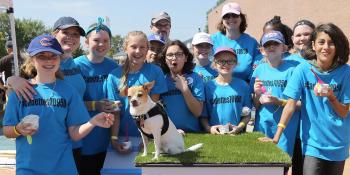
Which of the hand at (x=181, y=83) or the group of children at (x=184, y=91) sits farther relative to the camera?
the hand at (x=181, y=83)

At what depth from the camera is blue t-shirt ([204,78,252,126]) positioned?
4098 millimetres

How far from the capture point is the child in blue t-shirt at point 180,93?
4.09 metres

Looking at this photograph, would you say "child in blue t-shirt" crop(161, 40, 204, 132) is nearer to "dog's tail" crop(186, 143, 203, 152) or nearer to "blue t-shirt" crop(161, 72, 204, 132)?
"blue t-shirt" crop(161, 72, 204, 132)

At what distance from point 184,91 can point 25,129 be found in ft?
5.49

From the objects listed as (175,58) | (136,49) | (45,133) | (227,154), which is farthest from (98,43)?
(227,154)

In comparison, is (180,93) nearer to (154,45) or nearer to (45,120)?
(154,45)

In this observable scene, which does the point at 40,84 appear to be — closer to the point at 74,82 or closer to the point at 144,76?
the point at 74,82

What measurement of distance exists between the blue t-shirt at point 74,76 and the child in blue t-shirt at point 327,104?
188 cm

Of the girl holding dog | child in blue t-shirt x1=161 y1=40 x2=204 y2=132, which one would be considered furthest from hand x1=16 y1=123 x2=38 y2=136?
child in blue t-shirt x1=161 y1=40 x2=204 y2=132

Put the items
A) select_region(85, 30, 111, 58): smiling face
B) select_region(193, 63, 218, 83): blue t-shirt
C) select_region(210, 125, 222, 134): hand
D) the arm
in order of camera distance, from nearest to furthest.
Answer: the arm
select_region(210, 125, 222, 134): hand
select_region(85, 30, 111, 58): smiling face
select_region(193, 63, 218, 83): blue t-shirt

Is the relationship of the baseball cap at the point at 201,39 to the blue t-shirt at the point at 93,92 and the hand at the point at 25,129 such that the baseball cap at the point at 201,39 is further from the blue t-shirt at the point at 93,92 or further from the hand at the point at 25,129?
the hand at the point at 25,129

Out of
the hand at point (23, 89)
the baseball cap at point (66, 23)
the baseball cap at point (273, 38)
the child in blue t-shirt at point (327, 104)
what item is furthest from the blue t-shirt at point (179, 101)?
the hand at point (23, 89)

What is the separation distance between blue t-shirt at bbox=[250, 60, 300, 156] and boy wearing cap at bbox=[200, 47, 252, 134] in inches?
7.6

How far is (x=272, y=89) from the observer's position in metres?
4.09
